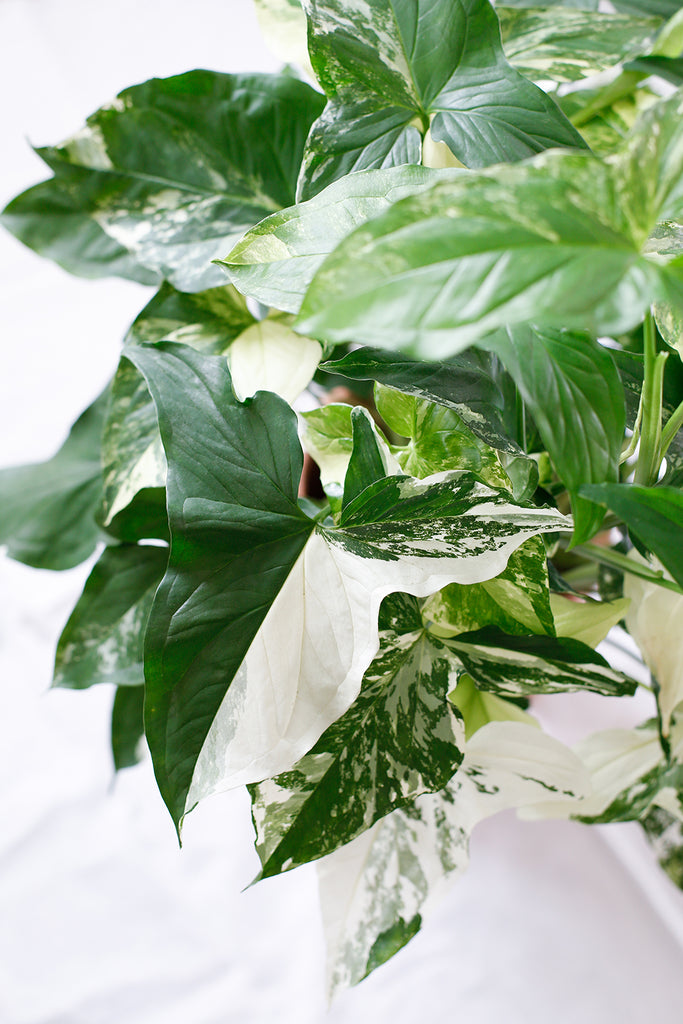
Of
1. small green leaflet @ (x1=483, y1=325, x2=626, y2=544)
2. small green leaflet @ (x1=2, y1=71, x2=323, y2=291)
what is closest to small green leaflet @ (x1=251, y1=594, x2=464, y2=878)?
small green leaflet @ (x1=483, y1=325, x2=626, y2=544)

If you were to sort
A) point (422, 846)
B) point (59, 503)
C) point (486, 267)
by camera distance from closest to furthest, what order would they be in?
point (486, 267), point (422, 846), point (59, 503)

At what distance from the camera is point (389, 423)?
333mm

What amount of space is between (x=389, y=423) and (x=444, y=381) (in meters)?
0.05

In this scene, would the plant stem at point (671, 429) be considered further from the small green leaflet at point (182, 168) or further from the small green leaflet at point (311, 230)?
the small green leaflet at point (182, 168)

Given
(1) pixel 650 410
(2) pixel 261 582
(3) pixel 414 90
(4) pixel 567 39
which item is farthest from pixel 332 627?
(4) pixel 567 39

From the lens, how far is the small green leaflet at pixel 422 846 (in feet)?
1.20

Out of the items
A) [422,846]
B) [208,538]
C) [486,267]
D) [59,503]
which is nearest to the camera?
[486,267]

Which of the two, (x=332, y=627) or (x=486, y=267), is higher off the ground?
(x=486, y=267)

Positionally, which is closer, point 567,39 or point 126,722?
point 567,39

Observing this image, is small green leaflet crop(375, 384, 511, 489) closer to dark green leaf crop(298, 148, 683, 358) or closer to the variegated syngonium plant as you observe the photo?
the variegated syngonium plant

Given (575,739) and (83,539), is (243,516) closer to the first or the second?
(83,539)

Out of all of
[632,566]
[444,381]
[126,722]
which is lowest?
[126,722]

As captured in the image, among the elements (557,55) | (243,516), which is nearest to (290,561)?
(243,516)

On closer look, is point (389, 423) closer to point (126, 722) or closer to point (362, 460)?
point (362, 460)
